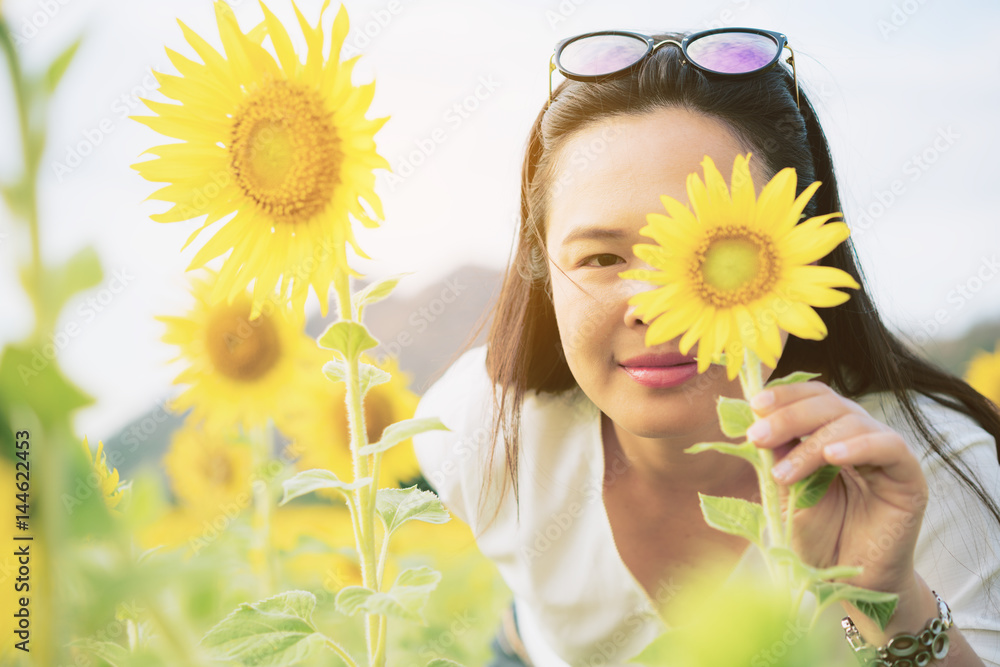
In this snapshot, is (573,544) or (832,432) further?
(573,544)

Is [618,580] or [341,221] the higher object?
[341,221]

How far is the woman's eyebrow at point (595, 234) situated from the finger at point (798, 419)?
0.97 ft

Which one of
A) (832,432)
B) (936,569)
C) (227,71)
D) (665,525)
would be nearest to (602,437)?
(665,525)

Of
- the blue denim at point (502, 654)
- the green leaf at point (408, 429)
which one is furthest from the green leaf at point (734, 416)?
the blue denim at point (502, 654)

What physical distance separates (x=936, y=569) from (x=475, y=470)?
69 cm

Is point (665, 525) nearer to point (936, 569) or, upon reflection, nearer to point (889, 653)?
point (936, 569)

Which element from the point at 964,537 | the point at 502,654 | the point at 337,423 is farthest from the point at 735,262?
the point at 502,654

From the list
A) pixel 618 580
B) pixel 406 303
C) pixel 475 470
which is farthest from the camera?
pixel 406 303

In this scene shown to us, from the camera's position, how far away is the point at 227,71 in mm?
387

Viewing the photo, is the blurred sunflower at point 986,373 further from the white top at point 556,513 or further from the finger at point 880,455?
the finger at point 880,455

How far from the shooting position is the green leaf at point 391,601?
33cm

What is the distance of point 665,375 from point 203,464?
3.02ft

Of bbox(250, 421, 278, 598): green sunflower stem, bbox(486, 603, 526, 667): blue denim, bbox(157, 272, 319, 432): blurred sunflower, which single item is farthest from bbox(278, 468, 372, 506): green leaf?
bbox(486, 603, 526, 667): blue denim

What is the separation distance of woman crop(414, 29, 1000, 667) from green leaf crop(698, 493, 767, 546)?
0.09ft
